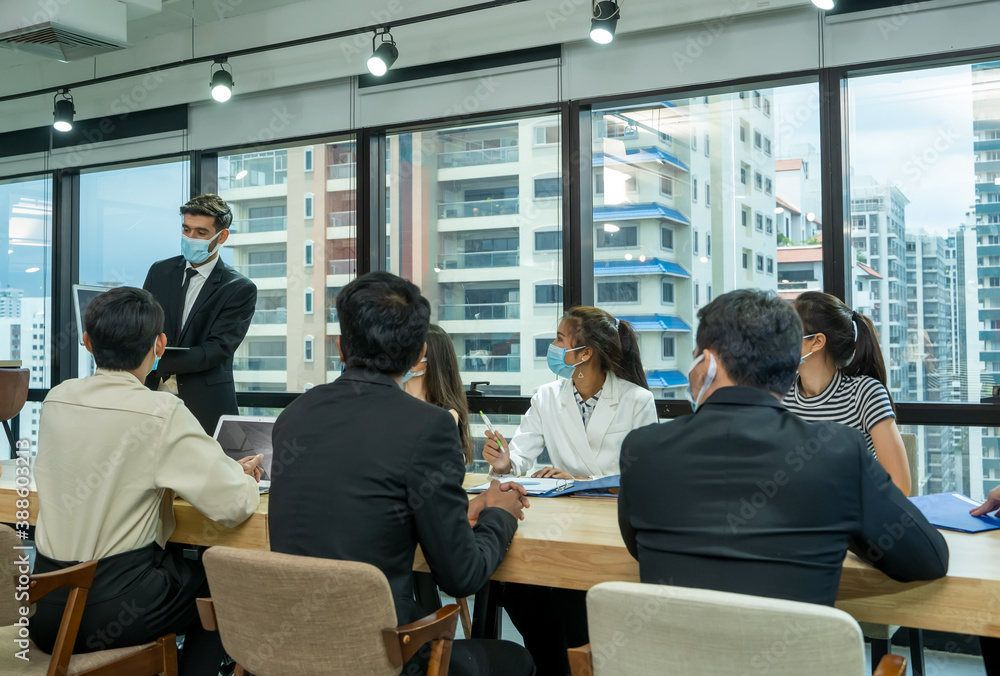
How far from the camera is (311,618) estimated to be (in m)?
1.51

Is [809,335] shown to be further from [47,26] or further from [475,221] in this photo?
[47,26]

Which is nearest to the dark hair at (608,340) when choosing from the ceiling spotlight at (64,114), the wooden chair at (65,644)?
the wooden chair at (65,644)

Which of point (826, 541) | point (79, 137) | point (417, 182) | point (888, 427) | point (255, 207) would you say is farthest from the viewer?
point (79, 137)

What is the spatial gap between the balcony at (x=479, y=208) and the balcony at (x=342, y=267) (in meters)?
0.61

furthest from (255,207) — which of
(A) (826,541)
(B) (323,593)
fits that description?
(A) (826,541)

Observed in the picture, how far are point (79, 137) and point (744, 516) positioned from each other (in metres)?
5.76

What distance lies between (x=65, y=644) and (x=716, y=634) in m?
1.50

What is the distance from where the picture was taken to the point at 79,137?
5.76 meters

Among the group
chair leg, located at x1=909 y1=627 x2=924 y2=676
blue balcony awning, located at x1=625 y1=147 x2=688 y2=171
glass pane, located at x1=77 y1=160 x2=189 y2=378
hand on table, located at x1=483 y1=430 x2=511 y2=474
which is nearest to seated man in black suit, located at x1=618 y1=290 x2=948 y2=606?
hand on table, located at x1=483 y1=430 x2=511 y2=474

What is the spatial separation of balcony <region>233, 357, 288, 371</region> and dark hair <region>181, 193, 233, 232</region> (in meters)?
1.67

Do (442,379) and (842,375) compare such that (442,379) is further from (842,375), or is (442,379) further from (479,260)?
(479,260)

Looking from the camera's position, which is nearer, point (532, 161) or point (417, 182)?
point (532, 161)

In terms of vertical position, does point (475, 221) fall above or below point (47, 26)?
below

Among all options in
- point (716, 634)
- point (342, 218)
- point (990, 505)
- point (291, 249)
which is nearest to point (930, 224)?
point (990, 505)
